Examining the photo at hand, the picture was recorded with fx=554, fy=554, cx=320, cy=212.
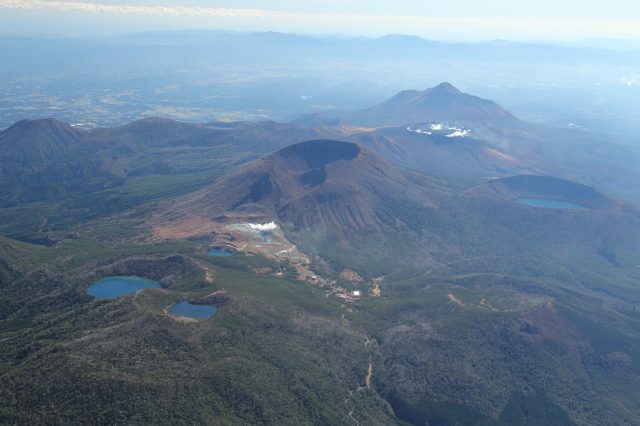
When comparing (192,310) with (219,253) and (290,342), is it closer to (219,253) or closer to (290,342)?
(290,342)

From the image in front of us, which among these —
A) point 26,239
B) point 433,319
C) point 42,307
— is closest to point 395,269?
point 433,319

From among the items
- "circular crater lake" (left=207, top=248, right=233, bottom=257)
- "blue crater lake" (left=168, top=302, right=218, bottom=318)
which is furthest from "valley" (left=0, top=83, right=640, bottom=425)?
"circular crater lake" (left=207, top=248, right=233, bottom=257)

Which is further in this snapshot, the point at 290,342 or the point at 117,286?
the point at 117,286

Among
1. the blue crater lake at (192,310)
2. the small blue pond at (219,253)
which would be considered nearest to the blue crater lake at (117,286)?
the blue crater lake at (192,310)

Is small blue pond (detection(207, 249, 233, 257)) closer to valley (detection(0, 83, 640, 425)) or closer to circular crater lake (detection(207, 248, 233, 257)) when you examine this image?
circular crater lake (detection(207, 248, 233, 257))

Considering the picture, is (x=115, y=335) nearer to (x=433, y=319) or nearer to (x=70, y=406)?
(x=70, y=406)

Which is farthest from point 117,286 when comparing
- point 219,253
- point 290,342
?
point 290,342
